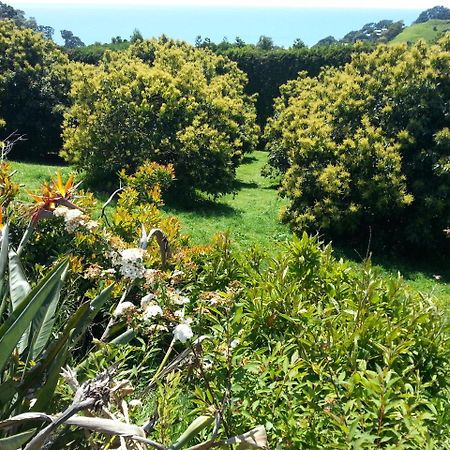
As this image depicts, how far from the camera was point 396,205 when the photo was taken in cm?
868

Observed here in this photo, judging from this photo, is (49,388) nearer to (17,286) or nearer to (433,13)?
(17,286)

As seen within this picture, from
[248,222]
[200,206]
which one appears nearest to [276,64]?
[200,206]

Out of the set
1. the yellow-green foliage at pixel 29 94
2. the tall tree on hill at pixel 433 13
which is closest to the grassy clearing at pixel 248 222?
the yellow-green foliage at pixel 29 94

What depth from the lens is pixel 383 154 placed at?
8.55 meters

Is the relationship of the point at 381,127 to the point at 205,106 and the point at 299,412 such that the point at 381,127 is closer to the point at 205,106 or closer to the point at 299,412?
the point at 205,106

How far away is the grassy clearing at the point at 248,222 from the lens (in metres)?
8.20

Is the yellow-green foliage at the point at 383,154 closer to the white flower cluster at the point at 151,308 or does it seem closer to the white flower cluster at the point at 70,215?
the white flower cluster at the point at 70,215

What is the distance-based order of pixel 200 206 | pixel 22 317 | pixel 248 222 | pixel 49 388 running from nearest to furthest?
pixel 22 317 < pixel 49 388 < pixel 248 222 < pixel 200 206

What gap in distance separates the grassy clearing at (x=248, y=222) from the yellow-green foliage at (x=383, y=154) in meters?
0.53

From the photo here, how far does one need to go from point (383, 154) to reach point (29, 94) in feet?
36.2

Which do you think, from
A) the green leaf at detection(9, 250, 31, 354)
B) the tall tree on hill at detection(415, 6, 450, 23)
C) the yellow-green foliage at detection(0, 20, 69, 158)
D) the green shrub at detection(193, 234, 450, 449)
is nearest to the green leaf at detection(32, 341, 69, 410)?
the green leaf at detection(9, 250, 31, 354)

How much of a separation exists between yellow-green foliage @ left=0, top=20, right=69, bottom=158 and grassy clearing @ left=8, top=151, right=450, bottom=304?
8.11 ft

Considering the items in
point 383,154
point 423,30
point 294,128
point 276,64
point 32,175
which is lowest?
point 32,175

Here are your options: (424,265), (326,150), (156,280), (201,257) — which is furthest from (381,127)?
(156,280)
